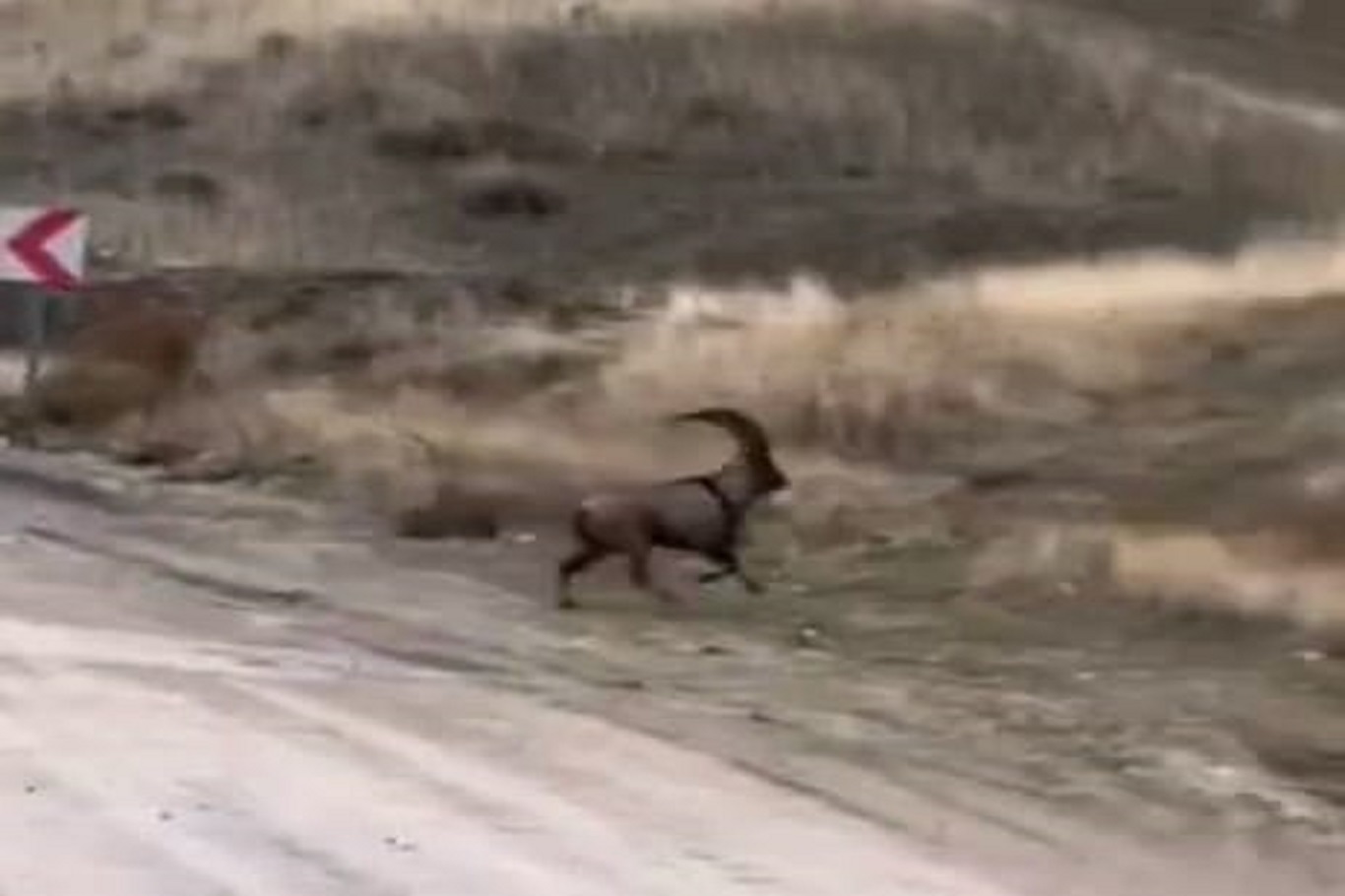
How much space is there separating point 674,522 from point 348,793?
195 inches

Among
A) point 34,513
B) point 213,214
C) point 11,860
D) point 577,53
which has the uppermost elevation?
point 577,53

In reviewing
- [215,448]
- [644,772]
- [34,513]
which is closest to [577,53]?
[215,448]

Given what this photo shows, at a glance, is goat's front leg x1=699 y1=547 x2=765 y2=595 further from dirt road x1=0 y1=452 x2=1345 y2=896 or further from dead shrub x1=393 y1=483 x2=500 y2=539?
dead shrub x1=393 y1=483 x2=500 y2=539

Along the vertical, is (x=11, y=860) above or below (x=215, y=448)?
below

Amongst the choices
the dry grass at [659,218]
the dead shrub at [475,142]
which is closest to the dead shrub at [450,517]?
the dry grass at [659,218]

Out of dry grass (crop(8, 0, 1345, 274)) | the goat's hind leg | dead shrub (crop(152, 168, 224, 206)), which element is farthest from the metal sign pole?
dead shrub (crop(152, 168, 224, 206))

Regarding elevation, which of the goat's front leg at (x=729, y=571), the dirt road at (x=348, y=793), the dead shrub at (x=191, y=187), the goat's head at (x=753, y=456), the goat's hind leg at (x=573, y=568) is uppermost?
the dead shrub at (x=191, y=187)

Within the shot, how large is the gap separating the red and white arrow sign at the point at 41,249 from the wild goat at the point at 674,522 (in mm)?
6147

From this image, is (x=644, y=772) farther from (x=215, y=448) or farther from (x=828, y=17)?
(x=828, y=17)

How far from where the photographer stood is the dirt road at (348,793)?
36.9 feet

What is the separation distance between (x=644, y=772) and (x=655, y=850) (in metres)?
1.26

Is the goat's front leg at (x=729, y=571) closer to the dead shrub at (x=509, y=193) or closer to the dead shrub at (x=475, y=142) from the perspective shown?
the dead shrub at (x=509, y=193)

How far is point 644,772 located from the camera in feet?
42.4

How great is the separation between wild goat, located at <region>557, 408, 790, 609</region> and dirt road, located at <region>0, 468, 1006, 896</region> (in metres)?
1.94
